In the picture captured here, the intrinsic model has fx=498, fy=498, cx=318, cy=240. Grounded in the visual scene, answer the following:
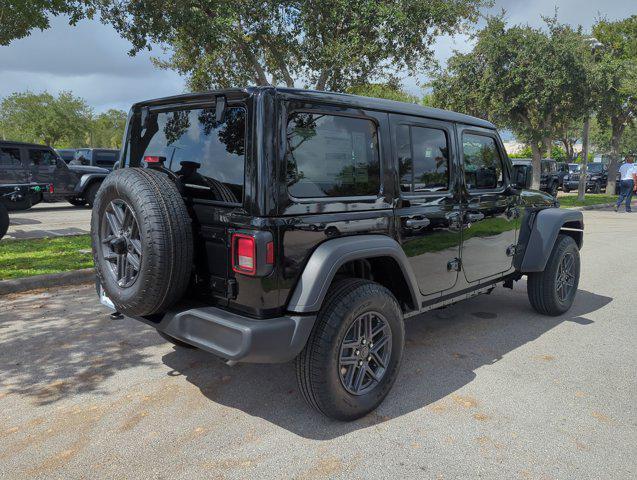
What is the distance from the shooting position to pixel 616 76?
17562 millimetres

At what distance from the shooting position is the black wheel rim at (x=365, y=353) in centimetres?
305

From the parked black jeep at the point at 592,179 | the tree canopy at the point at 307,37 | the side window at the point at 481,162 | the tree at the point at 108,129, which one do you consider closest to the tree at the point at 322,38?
the tree canopy at the point at 307,37

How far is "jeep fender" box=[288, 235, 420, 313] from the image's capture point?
274cm

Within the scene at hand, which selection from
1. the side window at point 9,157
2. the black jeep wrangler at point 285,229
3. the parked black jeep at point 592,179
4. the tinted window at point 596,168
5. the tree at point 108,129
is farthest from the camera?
the tree at point 108,129

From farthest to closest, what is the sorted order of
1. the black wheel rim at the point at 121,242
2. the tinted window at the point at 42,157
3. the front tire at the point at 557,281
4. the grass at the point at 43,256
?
the tinted window at the point at 42,157 < the grass at the point at 43,256 < the front tire at the point at 557,281 < the black wheel rim at the point at 121,242

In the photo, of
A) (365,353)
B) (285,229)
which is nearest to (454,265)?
(365,353)

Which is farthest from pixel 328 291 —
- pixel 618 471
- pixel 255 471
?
pixel 618 471

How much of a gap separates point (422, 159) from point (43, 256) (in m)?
6.12

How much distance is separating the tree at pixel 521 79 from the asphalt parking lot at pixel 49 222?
42.4 ft

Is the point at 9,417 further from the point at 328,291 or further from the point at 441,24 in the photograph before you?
the point at 441,24

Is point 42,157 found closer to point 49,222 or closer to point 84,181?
point 84,181

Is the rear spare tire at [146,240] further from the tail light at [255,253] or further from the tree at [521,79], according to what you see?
the tree at [521,79]

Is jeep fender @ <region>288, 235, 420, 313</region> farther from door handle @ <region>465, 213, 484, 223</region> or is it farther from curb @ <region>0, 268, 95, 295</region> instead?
curb @ <region>0, 268, 95, 295</region>

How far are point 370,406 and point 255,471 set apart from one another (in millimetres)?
876
